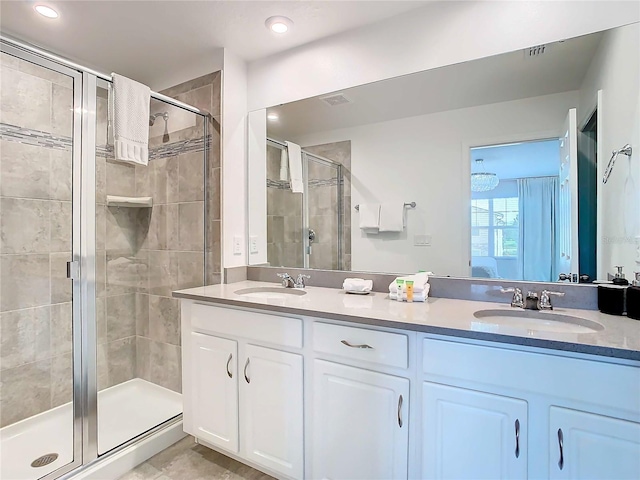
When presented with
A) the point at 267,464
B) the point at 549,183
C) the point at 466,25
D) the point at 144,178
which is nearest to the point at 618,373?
the point at 549,183

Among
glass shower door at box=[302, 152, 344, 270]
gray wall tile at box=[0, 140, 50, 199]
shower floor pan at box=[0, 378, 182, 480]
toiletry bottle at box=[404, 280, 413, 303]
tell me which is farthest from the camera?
glass shower door at box=[302, 152, 344, 270]

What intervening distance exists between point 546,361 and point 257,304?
1105 mm

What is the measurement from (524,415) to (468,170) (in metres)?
1.12

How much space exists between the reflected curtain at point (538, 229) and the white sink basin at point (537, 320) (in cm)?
22

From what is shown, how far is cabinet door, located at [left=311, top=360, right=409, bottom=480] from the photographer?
1.26 m

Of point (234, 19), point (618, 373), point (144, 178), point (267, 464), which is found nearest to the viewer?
point (618, 373)

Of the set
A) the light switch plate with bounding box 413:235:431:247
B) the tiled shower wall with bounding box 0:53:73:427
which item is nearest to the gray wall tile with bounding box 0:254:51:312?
the tiled shower wall with bounding box 0:53:73:427

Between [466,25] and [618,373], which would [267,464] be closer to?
[618,373]

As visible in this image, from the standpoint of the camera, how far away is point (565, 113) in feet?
4.91

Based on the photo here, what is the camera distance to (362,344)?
131 cm

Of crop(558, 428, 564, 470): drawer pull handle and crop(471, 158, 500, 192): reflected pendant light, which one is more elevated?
crop(471, 158, 500, 192): reflected pendant light

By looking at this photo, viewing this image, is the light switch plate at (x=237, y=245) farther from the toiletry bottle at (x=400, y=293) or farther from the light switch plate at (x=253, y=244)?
the toiletry bottle at (x=400, y=293)

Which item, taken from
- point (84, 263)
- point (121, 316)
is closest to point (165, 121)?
point (84, 263)

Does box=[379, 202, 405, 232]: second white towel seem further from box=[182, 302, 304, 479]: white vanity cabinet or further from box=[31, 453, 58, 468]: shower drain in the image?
box=[31, 453, 58, 468]: shower drain
